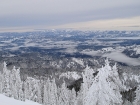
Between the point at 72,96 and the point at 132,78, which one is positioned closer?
the point at 72,96

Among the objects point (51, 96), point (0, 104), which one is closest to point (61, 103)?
point (51, 96)

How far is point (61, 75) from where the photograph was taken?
199625 millimetres

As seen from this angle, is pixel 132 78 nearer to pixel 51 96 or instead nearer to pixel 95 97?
pixel 51 96

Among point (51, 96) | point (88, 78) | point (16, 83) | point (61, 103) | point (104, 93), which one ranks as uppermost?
point (104, 93)

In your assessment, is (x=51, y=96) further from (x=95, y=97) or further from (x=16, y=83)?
(x=95, y=97)

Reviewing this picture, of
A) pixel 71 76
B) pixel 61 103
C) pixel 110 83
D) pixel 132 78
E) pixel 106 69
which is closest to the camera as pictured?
pixel 106 69

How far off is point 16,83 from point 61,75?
466ft

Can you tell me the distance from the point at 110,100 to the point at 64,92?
5650cm

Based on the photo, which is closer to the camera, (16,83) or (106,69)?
(106,69)

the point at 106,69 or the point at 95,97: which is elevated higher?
the point at 106,69

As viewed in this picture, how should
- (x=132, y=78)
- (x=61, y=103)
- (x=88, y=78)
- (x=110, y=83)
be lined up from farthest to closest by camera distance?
(x=132, y=78)
(x=61, y=103)
(x=88, y=78)
(x=110, y=83)

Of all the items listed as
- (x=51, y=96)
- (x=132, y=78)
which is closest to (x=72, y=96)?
(x=51, y=96)

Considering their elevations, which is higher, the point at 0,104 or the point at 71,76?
the point at 0,104

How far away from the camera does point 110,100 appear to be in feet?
71.9
